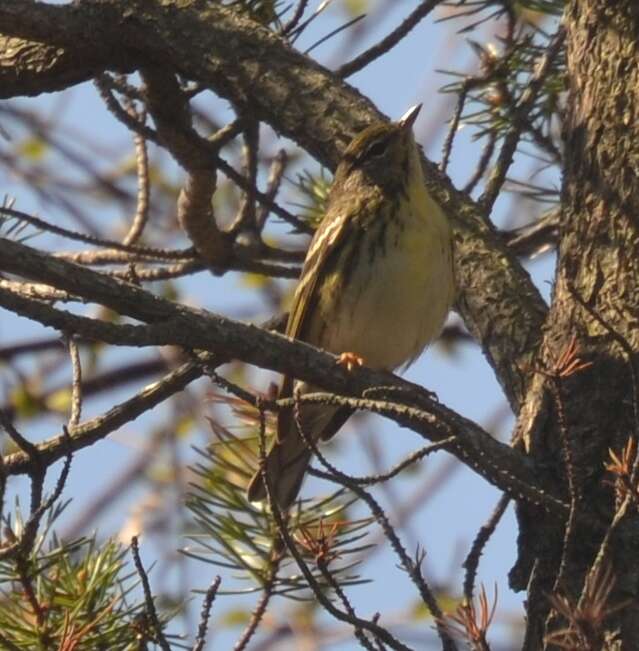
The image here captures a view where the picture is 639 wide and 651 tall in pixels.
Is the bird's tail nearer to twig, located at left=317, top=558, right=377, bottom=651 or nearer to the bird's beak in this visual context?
the bird's beak

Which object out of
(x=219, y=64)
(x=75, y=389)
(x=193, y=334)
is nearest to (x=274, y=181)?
(x=219, y=64)

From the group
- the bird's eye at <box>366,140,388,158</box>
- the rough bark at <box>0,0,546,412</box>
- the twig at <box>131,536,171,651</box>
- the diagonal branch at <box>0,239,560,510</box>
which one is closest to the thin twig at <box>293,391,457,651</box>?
the diagonal branch at <box>0,239,560,510</box>

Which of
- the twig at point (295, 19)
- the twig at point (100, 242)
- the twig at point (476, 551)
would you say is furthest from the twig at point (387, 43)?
the twig at point (476, 551)

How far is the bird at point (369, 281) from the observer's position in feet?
14.4

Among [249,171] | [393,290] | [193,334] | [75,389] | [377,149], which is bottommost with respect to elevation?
[193,334]

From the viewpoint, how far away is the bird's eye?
4618 millimetres

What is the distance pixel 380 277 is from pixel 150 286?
183 cm

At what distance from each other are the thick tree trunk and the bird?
2.81ft

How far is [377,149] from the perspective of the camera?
4723 millimetres

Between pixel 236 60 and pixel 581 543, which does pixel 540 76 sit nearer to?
pixel 236 60

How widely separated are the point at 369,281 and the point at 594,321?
1299 mm

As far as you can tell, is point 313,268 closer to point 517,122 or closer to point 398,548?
point 517,122

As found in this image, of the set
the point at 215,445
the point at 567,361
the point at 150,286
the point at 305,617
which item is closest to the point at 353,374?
the point at 567,361

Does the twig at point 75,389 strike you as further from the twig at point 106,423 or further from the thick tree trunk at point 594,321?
the thick tree trunk at point 594,321
